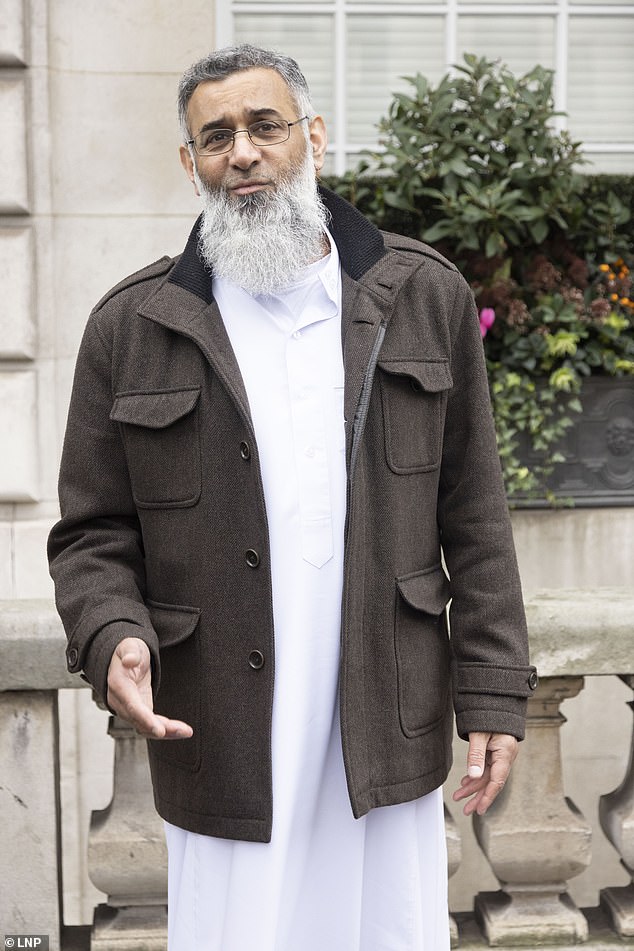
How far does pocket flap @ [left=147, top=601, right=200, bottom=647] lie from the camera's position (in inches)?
79.1

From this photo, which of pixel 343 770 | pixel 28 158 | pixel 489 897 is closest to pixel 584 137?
pixel 28 158

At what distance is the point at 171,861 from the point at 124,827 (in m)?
0.57

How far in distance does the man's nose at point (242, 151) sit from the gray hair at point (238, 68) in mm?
112

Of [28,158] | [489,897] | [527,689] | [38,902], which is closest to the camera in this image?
[527,689]

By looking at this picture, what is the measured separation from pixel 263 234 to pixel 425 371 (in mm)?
384

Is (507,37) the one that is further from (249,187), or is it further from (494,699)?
(494,699)

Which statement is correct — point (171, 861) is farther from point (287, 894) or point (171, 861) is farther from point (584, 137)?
point (584, 137)

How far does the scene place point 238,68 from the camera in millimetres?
2062

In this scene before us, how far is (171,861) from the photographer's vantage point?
2.15 metres

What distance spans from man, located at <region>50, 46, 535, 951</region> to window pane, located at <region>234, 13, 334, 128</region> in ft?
11.1

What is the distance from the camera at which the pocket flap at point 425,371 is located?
2018 millimetres

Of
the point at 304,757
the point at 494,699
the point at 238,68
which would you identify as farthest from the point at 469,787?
the point at 238,68

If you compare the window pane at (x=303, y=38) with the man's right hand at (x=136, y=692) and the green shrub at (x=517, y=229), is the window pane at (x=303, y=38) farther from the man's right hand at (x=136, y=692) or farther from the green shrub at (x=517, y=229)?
the man's right hand at (x=136, y=692)

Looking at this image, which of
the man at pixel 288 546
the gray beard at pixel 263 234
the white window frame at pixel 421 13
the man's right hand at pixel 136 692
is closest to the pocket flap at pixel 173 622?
the man at pixel 288 546
